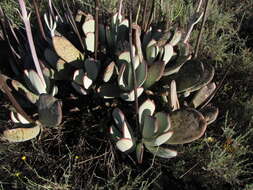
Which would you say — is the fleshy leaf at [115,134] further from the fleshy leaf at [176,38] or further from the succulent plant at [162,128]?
the fleshy leaf at [176,38]

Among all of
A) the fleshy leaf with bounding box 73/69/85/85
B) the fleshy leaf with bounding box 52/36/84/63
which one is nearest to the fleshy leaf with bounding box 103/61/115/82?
the fleshy leaf with bounding box 73/69/85/85

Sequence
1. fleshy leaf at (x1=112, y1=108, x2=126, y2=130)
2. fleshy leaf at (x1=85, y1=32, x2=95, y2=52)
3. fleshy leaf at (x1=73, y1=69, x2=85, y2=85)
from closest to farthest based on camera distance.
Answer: fleshy leaf at (x1=112, y1=108, x2=126, y2=130) → fleshy leaf at (x1=73, y1=69, x2=85, y2=85) → fleshy leaf at (x1=85, y1=32, x2=95, y2=52)

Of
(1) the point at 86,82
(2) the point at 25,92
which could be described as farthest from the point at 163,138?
(2) the point at 25,92

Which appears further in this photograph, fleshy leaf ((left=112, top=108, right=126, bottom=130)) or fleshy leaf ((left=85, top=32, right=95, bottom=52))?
fleshy leaf ((left=85, top=32, right=95, bottom=52))

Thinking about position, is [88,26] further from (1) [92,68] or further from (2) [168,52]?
(2) [168,52]

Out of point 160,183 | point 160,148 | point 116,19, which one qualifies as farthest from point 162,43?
point 160,183

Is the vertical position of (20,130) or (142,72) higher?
(142,72)

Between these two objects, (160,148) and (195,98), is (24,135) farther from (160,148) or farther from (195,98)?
(195,98)

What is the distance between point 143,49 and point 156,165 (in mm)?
722

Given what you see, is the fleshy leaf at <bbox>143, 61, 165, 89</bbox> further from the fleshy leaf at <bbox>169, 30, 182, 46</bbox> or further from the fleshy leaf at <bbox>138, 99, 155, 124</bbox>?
the fleshy leaf at <bbox>169, 30, 182, 46</bbox>

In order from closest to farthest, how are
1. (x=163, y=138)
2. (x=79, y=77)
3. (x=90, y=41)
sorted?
(x=163, y=138)
(x=79, y=77)
(x=90, y=41)

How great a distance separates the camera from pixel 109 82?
1.57 meters

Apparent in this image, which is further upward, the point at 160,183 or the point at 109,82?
the point at 109,82

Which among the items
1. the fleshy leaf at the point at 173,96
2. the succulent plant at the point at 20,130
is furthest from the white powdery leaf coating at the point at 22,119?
the fleshy leaf at the point at 173,96
